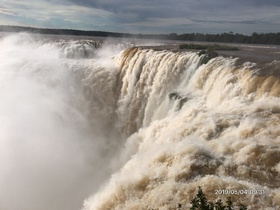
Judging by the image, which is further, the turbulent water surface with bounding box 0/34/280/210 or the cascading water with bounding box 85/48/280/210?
the turbulent water surface with bounding box 0/34/280/210

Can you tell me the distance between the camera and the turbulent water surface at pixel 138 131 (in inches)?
273

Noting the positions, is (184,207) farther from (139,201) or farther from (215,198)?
(139,201)

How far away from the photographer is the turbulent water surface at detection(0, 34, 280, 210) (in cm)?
693

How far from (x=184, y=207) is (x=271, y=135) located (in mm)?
2655

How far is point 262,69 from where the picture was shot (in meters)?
11.3

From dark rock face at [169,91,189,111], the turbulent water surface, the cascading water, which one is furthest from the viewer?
dark rock face at [169,91,189,111]

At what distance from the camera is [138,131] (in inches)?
611

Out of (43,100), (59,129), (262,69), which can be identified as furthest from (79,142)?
(262,69)
